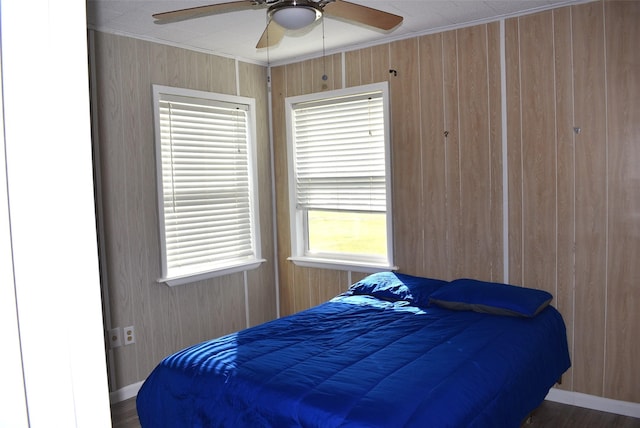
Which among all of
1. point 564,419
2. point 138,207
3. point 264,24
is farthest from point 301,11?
point 564,419

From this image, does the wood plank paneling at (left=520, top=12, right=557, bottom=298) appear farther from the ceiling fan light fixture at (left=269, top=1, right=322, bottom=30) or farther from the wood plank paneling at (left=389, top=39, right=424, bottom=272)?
the ceiling fan light fixture at (left=269, top=1, right=322, bottom=30)

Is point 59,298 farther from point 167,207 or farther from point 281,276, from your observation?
point 281,276

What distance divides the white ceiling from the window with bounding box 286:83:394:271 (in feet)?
1.46

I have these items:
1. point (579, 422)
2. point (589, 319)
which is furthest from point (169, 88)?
point (579, 422)

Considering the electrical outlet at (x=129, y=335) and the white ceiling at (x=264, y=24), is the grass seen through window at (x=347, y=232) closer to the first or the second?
the white ceiling at (x=264, y=24)

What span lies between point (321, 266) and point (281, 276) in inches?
19.8

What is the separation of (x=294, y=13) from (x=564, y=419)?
9.06 feet

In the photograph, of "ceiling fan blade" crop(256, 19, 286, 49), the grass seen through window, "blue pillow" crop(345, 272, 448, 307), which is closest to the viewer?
"ceiling fan blade" crop(256, 19, 286, 49)

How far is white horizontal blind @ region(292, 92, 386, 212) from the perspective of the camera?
4.14 metres

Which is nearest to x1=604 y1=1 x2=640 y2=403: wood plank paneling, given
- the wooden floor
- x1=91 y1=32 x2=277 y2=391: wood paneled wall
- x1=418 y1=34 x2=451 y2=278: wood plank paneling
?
the wooden floor

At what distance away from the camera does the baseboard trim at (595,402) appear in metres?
3.13

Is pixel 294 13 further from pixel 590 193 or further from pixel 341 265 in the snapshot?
pixel 341 265

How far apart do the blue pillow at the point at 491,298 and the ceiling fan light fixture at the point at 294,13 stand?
6.10ft

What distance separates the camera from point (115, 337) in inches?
140
